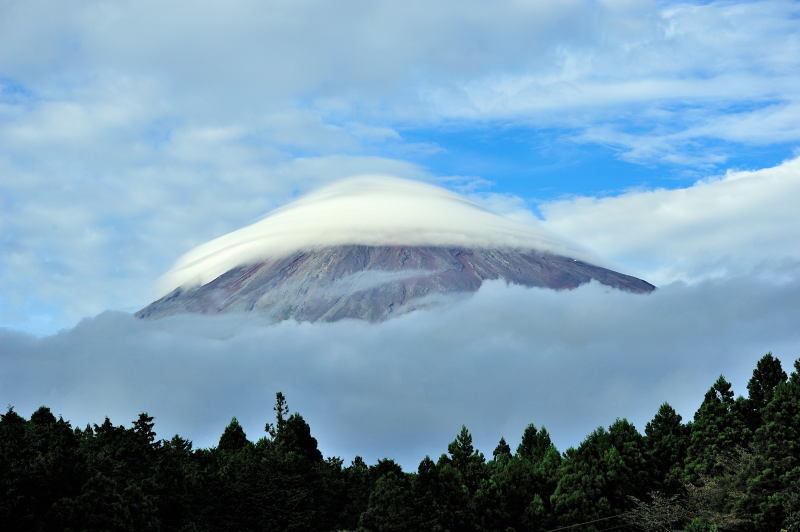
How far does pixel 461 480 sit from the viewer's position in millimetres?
74500

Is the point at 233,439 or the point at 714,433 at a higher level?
the point at 233,439

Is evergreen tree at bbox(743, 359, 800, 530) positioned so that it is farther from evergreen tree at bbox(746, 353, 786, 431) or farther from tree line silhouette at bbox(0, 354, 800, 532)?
evergreen tree at bbox(746, 353, 786, 431)

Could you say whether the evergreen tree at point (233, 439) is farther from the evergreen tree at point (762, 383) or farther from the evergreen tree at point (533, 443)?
the evergreen tree at point (762, 383)

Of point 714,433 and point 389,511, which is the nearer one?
point 389,511

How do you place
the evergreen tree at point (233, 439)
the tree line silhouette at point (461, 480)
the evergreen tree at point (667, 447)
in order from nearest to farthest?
the tree line silhouette at point (461, 480) → the evergreen tree at point (667, 447) → the evergreen tree at point (233, 439)

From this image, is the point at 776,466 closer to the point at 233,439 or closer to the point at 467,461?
the point at 467,461

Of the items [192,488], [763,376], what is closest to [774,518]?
[763,376]

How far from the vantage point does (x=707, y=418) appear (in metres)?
80.0

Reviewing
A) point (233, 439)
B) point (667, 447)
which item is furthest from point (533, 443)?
point (233, 439)

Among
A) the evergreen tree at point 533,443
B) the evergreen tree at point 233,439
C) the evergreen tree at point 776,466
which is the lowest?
the evergreen tree at point 776,466

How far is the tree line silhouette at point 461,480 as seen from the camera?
60062 millimetres

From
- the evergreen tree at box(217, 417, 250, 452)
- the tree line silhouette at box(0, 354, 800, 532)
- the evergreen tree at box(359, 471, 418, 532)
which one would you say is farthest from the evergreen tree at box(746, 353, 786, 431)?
the evergreen tree at box(217, 417, 250, 452)

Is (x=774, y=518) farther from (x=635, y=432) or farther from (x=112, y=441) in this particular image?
(x=112, y=441)

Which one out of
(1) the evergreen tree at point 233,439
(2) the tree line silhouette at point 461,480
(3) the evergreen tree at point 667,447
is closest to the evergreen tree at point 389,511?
(2) the tree line silhouette at point 461,480
